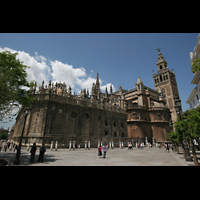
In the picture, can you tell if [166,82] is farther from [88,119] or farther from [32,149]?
[32,149]

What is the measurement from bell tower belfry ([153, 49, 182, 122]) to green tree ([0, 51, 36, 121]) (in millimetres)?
58222

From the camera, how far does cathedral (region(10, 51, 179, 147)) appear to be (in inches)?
848

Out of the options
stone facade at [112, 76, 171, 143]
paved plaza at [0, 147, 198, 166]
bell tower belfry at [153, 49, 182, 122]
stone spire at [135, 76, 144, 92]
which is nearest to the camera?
paved plaza at [0, 147, 198, 166]

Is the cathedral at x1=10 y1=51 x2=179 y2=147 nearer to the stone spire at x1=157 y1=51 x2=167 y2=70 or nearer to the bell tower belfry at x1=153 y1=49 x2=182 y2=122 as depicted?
the bell tower belfry at x1=153 y1=49 x2=182 y2=122

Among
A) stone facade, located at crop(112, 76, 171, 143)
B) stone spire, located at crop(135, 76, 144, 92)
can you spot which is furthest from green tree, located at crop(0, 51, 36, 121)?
stone spire, located at crop(135, 76, 144, 92)

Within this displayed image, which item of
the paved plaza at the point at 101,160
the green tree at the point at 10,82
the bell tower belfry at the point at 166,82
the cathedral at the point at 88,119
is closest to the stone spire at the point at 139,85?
the cathedral at the point at 88,119

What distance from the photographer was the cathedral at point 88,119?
70.6ft

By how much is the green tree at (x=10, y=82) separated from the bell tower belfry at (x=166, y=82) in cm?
5822

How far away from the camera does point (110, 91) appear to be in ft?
173

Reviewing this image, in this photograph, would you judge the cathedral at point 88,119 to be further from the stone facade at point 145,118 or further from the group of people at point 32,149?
the group of people at point 32,149

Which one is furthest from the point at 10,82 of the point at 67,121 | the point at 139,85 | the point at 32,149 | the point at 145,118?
the point at 139,85
